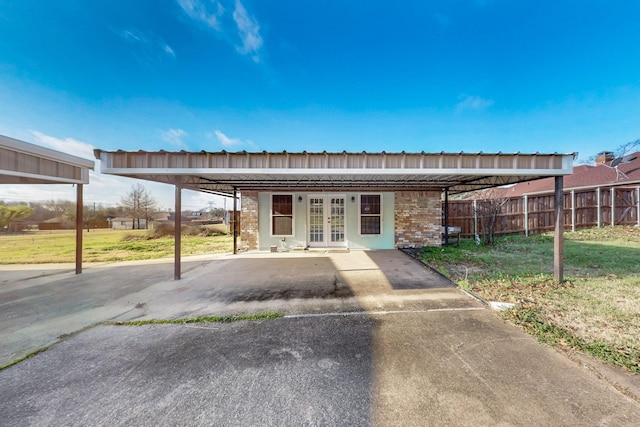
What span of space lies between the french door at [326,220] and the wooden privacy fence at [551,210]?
18.9ft

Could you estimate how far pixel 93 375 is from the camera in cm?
231

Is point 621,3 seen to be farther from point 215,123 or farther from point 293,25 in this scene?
point 215,123

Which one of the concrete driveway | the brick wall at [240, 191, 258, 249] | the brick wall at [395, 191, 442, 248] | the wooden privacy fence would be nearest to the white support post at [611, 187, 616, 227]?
the wooden privacy fence

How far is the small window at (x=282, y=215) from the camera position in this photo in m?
8.98

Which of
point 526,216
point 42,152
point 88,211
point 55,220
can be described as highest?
point 42,152

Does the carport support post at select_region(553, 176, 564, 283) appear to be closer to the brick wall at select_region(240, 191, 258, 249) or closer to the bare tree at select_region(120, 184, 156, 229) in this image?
the brick wall at select_region(240, 191, 258, 249)

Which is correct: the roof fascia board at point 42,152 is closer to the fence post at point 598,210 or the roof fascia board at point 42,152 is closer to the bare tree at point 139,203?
the bare tree at point 139,203

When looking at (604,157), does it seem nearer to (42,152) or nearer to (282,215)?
(282,215)

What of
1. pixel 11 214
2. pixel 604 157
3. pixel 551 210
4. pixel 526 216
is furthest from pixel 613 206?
pixel 11 214

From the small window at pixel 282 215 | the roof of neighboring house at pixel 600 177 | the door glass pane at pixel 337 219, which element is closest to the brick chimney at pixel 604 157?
the roof of neighboring house at pixel 600 177

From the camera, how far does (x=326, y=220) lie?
29.7 feet

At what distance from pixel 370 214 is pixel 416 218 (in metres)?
1.84

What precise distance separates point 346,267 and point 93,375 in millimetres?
5029

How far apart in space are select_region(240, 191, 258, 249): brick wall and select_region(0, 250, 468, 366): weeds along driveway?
2.26 metres
